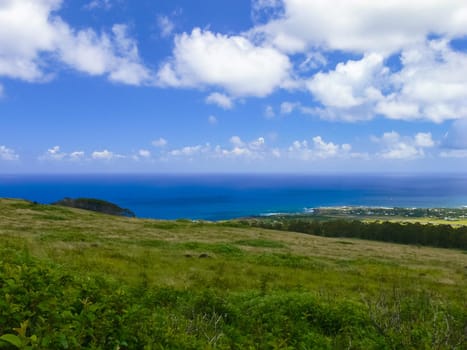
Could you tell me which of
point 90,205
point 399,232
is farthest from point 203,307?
point 90,205

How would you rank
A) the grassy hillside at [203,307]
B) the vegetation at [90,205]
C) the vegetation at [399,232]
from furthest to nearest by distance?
the vegetation at [90,205], the vegetation at [399,232], the grassy hillside at [203,307]

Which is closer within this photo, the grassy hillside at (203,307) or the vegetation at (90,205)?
the grassy hillside at (203,307)

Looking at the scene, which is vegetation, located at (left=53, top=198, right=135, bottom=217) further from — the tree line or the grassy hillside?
the grassy hillside

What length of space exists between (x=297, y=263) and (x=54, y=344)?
880 inches

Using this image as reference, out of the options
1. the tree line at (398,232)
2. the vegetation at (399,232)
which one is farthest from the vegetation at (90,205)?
the tree line at (398,232)

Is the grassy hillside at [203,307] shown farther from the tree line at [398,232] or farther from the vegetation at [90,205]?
the vegetation at [90,205]

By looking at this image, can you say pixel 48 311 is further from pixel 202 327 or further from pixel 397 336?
pixel 397 336

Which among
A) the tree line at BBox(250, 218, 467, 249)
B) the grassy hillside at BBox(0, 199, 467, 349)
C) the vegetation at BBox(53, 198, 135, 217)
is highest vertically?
the grassy hillside at BBox(0, 199, 467, 349)

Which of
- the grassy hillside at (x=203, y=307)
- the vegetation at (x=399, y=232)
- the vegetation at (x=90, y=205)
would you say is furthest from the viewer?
the vegetation at (x=90, y=205)

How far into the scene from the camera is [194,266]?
20.6 m

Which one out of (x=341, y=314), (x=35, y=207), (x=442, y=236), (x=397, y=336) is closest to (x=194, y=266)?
(x=341, y=314)

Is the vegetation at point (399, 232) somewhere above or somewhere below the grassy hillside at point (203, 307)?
below

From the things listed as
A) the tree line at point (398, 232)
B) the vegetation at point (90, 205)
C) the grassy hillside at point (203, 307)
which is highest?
the grassy hillside at point (203, 307)

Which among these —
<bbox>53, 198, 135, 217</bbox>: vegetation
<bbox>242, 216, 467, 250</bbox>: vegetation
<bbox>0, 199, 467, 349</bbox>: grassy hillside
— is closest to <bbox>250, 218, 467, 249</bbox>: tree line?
<bbox>242, 216, 467, 250</bbox>: vegetation
